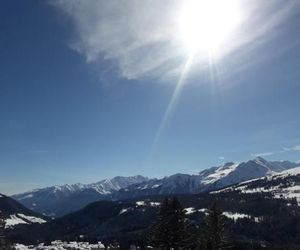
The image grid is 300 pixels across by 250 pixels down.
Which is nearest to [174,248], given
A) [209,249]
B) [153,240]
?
[153,240]

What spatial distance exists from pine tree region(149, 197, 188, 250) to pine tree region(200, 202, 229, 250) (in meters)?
5.69

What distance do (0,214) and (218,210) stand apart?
1051 inches

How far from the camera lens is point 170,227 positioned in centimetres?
4378

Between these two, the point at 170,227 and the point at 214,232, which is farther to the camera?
the point at 214,232

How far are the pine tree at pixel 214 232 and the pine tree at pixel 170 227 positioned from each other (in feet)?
18.7

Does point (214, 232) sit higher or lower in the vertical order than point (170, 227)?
lower

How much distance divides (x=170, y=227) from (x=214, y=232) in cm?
784

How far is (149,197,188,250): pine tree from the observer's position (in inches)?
1720

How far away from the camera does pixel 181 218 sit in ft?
144

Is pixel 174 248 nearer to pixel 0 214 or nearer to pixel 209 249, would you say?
pixel 209 249

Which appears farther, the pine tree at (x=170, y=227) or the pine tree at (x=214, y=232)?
the pine tree at (x=214, y=232)

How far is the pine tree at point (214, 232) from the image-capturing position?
159ft

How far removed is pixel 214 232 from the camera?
4922 cm

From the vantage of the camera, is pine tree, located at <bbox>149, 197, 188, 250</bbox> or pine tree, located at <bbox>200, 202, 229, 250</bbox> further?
pine tree, located at <bbox>200, 202, 229, 250</bbox>
